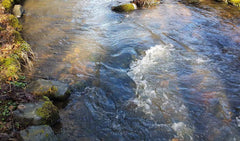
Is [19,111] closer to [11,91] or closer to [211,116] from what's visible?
[11,91]

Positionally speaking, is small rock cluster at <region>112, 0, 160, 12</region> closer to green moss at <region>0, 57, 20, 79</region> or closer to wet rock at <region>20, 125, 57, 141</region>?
green moss at <region>0, 57, 20, 79</region>

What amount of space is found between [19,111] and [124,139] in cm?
283

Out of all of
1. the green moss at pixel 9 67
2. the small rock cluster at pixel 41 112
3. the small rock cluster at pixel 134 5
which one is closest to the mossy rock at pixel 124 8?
the small rock cluster at pixel 134 5

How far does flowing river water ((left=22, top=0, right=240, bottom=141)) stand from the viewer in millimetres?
5340

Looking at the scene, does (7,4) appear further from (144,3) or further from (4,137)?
(4,137)

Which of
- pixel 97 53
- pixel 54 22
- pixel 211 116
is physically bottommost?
pixel 211 116

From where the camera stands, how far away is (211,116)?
5.72m

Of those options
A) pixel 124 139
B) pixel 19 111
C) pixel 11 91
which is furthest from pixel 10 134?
pixel 124 139

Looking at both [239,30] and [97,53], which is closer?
[97,53]

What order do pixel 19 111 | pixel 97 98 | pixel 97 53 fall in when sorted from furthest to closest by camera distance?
pixel 97 53 < pixel 97 98 < pixel 19 111

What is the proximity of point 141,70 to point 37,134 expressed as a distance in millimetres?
4740

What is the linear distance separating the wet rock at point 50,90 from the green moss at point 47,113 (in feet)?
2.44

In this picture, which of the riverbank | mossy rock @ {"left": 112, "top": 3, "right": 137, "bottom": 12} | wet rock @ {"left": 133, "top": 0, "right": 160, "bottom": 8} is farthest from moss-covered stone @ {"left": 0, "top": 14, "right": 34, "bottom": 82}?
wet rock @ {"left": 133, "top": 0, "right": 160, "bottom": 8}

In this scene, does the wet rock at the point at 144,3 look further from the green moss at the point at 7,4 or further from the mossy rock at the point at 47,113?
the mossy rock at the point at 47,113
